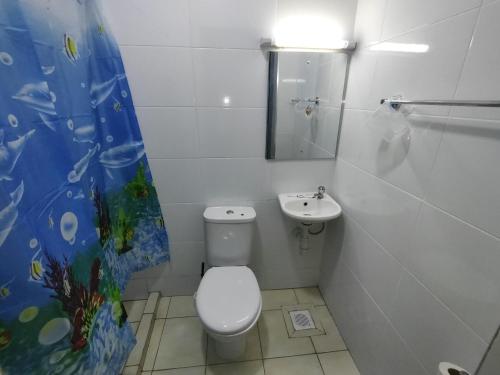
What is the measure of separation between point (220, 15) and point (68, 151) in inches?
Answer: 39.3

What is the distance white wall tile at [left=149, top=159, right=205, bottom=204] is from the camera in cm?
148

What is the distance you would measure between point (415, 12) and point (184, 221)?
5.22 feet

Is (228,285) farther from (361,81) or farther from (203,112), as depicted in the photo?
(361,81)

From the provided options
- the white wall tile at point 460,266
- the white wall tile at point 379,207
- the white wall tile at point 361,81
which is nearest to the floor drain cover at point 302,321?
the white wall tile at point 379,207

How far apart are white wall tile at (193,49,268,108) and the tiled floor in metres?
1.45

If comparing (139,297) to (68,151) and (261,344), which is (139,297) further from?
(68,151)

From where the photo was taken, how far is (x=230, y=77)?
1.34m

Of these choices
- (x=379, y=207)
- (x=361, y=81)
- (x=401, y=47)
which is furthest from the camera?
(x=361, y=81)

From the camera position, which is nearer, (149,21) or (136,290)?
(149,21)

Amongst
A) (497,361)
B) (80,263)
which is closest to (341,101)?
(497,361)

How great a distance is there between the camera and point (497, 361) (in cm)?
49

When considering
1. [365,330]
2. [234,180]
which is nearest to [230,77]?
[234,180]

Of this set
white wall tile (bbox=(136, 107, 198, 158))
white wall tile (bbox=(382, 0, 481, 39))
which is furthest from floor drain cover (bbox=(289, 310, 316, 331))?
white wall tile (bbox=(382, 0, 481, 39))

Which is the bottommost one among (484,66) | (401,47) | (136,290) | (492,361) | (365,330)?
(136,290)
